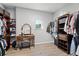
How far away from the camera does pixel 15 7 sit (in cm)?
222

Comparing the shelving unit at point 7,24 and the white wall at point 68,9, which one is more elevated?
the white wall at point 68,9

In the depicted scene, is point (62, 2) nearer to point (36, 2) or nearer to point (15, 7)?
point (36, 2)

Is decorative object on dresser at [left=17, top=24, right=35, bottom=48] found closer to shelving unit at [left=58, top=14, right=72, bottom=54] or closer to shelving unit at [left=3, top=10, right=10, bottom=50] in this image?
shelving unit at [left=3, top=10, right=10, bottom=50]

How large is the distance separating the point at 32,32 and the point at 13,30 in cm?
39

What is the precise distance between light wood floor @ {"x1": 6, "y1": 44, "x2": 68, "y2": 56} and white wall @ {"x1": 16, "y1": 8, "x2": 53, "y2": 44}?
12 centimetres

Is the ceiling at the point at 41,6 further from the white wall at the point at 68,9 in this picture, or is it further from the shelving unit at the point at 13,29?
the shelving unit at the point at 13,29

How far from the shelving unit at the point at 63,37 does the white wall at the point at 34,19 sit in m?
0.21

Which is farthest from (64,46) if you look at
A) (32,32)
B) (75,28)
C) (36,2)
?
(36,2)

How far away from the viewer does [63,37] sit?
7.65 ft

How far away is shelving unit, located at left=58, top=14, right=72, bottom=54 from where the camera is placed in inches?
89.3

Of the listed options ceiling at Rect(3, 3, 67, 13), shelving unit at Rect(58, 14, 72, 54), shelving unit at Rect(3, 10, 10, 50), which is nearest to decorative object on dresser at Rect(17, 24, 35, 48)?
shelving unit at Rect(3, 10, 10, 50)

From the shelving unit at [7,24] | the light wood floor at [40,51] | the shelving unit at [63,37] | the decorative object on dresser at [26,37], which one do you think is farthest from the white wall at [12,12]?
the shelving unit at [63,37]

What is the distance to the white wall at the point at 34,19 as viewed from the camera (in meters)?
2.25

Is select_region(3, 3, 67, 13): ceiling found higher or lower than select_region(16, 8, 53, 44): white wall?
higher
